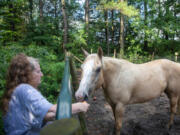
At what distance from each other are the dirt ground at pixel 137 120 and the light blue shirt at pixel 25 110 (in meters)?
2.07

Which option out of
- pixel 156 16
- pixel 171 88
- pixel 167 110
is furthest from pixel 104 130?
pixel 156 16

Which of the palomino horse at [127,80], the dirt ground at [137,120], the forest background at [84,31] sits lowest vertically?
the dirt ground at [137,120]

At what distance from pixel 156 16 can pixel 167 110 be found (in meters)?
17.4

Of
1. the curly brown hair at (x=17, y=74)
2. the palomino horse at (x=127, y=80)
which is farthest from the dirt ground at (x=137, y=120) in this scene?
the curly brown hair at (x=17, y=74)

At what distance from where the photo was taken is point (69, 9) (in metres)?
20.8

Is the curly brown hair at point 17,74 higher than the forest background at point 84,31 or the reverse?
the reverse

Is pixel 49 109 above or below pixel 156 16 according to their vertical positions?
below

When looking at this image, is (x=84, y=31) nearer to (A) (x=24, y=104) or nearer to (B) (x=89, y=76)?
(B) (x=89, y=76)

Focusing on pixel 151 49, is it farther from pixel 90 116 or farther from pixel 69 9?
pixel 90 116

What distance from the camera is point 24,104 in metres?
1.05

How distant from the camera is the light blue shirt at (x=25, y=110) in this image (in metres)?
1.01

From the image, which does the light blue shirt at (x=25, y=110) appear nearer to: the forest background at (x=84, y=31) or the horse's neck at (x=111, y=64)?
the horse's neck at (x=111, y=64)

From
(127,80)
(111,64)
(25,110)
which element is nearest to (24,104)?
(25,110)

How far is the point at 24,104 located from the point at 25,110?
0.18 ft
